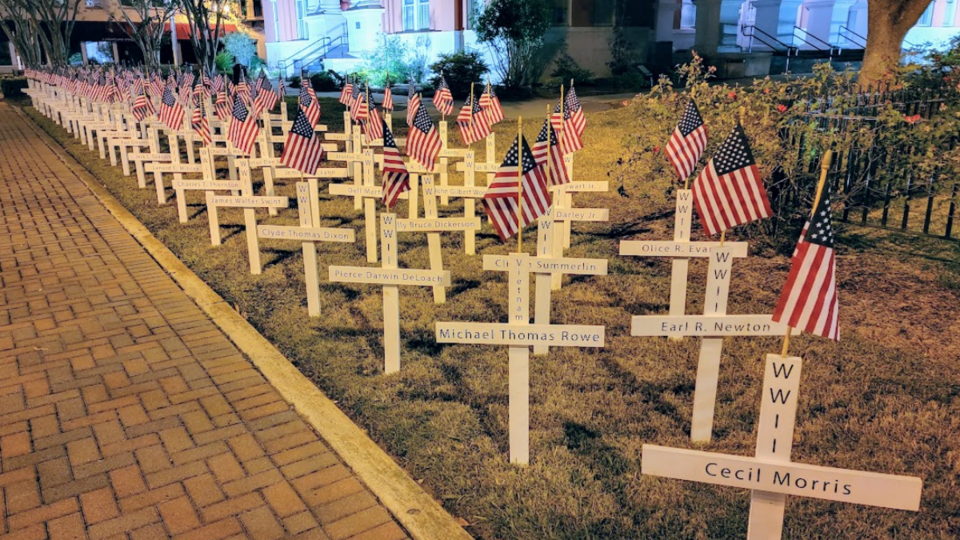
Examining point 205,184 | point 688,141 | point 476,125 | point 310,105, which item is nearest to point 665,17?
point 310,105

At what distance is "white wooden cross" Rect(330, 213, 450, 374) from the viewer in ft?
15.8

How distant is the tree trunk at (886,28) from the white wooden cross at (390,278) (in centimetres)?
833

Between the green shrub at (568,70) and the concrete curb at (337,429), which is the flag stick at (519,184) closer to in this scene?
the concrete curb at (337,429)

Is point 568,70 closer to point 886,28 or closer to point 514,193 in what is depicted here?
point 886,28

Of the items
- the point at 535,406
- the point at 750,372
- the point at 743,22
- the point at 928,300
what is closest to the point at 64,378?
the point at 535,406

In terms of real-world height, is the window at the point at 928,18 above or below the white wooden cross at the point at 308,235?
above

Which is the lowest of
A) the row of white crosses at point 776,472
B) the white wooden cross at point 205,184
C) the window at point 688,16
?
the row of white crosses at point 776,472

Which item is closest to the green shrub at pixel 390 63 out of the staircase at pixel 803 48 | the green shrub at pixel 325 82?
the green shrub at pixel 325 82

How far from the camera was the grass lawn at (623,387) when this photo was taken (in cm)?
355

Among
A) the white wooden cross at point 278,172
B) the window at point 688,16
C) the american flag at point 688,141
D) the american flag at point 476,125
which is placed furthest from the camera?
the window at point 688,16

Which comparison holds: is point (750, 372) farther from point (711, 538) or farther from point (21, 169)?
point (21, 169)

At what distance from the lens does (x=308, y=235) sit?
225 inches

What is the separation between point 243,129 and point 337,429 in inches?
213

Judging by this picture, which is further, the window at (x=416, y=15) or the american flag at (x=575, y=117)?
the window at (x=416, y=15)
